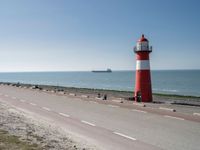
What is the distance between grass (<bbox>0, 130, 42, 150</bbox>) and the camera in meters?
8.15

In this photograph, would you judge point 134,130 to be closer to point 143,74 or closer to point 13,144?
point 13,144

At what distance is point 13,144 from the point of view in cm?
855

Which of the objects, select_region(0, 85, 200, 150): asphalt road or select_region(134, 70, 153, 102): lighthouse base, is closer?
select_region(0, 85, 200, 150): asphalt road

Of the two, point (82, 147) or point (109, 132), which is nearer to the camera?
point (82, 147)

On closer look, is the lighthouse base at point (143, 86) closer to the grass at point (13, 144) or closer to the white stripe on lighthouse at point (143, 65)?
the white stripe on lighthouse at point (143, 65)

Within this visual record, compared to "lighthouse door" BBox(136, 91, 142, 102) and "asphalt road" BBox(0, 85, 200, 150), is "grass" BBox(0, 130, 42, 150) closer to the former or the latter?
"asphalt road" BBox(0, 85, 200, 150)

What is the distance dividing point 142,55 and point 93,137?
48.2 ft

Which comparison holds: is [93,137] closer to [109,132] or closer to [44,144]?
[109,132]

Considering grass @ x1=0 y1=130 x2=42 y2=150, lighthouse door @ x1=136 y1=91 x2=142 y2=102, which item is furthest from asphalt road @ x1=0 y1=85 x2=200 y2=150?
lighthouse door @ x1=136 y1=91 x2=142 y2=102

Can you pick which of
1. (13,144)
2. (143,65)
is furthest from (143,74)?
(13,144)

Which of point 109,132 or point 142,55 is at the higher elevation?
point 142,55

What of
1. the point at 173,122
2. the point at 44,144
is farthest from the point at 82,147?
the point at 173,122

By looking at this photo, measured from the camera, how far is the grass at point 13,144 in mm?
8147

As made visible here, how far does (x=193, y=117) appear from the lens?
608 inches
